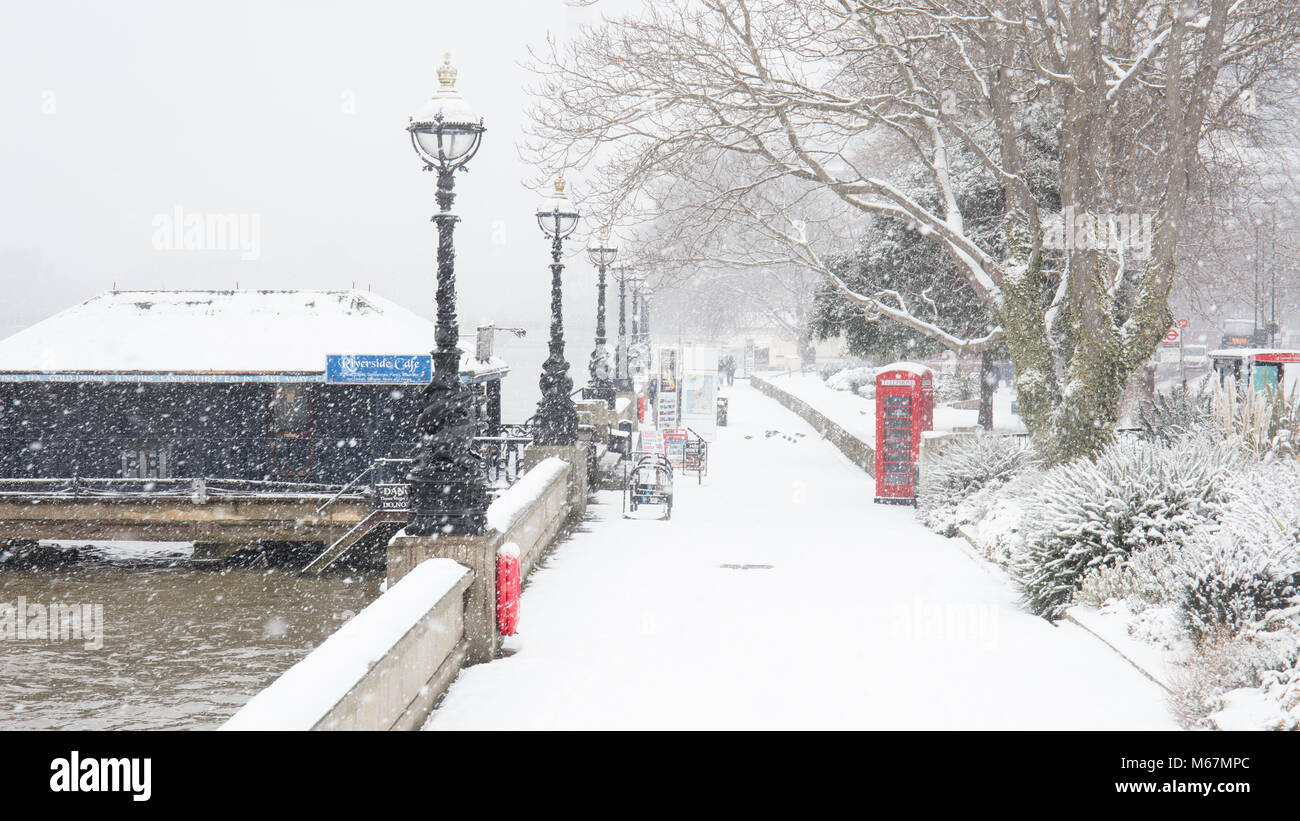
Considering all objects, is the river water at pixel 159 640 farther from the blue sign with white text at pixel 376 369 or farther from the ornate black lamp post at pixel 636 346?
the ornate black lamp post at pixel 636 346

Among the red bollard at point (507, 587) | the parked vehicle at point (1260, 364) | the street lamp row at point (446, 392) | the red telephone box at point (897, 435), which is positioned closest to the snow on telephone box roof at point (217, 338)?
the red telephone box at point (897, 435)

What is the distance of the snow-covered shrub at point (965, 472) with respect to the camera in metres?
15.8

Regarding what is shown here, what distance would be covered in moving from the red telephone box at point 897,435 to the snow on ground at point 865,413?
5017 millimetres

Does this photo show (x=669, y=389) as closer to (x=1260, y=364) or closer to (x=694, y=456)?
(x=694, y=456)

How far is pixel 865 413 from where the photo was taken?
123 feet

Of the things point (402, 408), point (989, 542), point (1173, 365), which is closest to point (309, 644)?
point (402, 408)

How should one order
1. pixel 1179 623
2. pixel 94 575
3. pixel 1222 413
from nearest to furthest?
1. pixel 1179 623
2. pixel 1222 413
3. pixel 94 575

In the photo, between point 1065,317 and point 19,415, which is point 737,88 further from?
point 19,415

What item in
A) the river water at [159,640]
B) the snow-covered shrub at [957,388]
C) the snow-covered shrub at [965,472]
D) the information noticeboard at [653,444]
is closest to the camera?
the river water at [159,640]

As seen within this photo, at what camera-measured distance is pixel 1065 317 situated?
16.8 m

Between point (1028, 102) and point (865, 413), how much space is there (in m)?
19.4

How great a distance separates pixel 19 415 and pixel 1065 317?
79.8ft
